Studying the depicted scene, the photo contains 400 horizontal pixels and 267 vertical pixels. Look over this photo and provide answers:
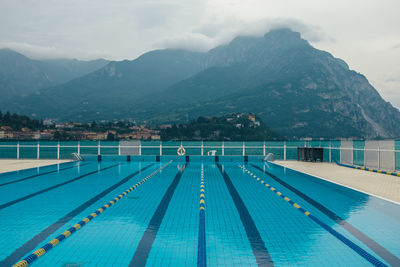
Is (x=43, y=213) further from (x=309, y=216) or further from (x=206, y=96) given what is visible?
(x=206, y=96)

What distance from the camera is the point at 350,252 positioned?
5.08m

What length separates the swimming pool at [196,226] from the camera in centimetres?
488

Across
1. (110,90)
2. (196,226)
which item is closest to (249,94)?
(110,90)

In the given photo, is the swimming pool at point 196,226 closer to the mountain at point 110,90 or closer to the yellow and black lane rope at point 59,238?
the yellow and black lane rope at point 59,238

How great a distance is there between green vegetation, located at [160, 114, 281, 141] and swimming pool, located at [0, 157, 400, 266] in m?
85.3

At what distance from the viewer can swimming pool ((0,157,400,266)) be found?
4876 mm

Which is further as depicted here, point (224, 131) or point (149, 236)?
point (224, 131)

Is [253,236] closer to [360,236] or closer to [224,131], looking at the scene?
[360,236]

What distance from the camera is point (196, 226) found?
6547 millimetres

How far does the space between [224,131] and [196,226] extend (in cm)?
9421

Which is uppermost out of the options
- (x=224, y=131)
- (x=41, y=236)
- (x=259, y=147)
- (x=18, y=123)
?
(x=18, y=123)

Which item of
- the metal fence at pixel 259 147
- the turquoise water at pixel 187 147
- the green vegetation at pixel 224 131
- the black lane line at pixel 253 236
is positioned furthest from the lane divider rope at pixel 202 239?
the green vegetation at pixel 224 131

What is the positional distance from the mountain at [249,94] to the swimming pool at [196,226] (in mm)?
103401

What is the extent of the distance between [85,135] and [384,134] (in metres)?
124
